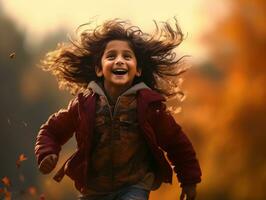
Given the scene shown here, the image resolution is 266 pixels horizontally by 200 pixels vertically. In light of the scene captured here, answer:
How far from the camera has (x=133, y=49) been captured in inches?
127

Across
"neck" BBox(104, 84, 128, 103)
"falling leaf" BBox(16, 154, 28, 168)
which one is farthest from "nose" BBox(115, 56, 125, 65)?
"falling leaf" BBox(16, 154, 28, 168)

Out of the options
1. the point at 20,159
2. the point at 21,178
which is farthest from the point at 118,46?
the point at 21,178

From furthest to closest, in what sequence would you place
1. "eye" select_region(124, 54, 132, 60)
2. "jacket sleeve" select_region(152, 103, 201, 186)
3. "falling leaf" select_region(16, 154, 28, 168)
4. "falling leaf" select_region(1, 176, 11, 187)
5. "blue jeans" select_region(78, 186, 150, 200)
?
"falling leaf" select_region(16, 154, 28, 168) < "falling leaf" select_region(1, 176, 11, 187) < "eye" select_region(124, 54, 132, 60) < "jacket sleeve" select_region(152, 103, 201, 186) < "blue jeans" select_region(78, 186, 150, 200)

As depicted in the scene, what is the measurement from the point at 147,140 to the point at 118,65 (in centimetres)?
41

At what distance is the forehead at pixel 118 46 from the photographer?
124 inches

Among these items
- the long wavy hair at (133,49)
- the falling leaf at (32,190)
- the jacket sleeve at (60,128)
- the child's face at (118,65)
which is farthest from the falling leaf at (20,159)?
the child's face at (118,65)

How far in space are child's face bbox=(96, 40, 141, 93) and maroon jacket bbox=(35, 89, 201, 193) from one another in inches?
4.3

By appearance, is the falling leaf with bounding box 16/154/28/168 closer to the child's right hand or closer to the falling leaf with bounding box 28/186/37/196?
the falling leaf with bounding box 28/186/37/196

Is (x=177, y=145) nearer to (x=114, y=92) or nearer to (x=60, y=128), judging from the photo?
(x=114, y=92)

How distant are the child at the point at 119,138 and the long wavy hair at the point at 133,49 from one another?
0.05 m

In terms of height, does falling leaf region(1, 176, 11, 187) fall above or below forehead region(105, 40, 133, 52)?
below

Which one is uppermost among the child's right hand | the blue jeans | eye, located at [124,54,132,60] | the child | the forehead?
the forehead

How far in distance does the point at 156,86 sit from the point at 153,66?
113mm

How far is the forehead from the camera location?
3.15 metres
